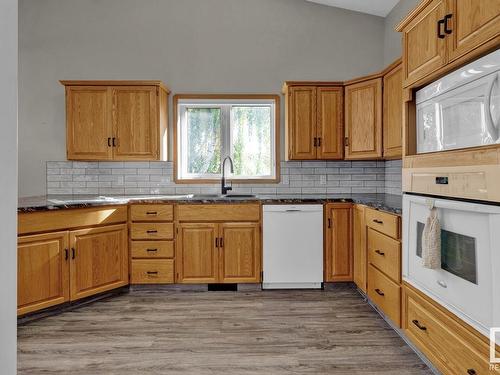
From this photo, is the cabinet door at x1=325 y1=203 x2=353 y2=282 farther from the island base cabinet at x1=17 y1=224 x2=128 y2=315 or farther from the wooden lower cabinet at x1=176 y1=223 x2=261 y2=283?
the island base cabinet at x1=17 y1=224 x2=128 y2=315

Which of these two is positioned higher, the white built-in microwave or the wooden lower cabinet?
the white built-in microwave

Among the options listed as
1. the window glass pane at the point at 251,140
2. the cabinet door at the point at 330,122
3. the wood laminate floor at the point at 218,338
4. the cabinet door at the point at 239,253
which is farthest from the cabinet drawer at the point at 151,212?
the cabinet door at the point at 330,122

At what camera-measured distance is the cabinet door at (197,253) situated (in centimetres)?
340

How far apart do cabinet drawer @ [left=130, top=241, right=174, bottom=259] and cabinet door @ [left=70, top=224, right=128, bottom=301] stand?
80 millimetres

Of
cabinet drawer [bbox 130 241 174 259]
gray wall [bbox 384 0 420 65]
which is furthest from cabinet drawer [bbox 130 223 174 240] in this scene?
gray wall [bbox 384 0 420 65]

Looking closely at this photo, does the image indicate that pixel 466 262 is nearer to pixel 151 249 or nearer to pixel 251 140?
pixel 151 249

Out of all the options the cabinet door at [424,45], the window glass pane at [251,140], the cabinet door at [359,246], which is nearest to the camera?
the cabinet door at [424,45]

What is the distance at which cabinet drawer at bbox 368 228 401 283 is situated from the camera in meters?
2.38

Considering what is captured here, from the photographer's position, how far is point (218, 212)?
3408mm

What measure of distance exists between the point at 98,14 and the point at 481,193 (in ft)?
13.4

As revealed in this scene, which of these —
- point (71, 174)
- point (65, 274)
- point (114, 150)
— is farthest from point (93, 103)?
point (65, 274)

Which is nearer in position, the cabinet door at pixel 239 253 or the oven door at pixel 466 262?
the oven door at pixel 466 262

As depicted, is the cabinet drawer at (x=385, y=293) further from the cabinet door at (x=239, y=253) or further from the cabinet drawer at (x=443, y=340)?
the cabinet door at (x=239, y=253)

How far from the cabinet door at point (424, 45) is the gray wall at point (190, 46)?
1.81 metres
